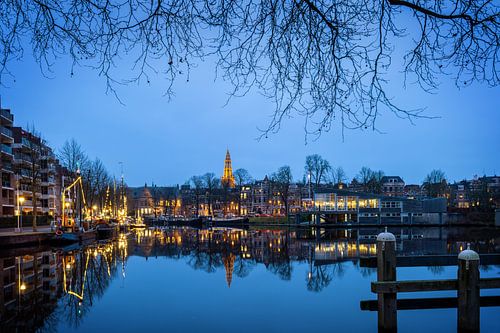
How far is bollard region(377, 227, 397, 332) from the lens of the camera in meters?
11.2

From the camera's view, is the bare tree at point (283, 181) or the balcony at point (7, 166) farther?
the bare tree at point (283, 181)

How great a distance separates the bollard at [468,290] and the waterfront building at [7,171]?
212ft

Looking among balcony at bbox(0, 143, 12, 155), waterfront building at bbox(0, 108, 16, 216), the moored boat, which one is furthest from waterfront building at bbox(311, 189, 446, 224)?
balcony at bbox(0, 143, 12, 155)

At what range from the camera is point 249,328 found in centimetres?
1487

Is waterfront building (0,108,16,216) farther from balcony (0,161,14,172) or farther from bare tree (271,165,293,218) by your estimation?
bare tree (271,165,293,218)

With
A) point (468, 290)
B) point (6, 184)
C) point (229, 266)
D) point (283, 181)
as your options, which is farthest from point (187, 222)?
point (468, 290)

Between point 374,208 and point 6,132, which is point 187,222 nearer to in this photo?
point 374,208

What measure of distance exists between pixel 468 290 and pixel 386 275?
1.85 m

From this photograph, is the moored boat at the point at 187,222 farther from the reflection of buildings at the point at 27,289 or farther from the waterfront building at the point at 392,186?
the reflection of buildings at the point at 27,289

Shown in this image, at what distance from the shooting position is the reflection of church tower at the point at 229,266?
25.3 m

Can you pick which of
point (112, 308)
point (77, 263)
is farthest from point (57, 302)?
point (77, 263)

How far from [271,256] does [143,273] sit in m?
11.4

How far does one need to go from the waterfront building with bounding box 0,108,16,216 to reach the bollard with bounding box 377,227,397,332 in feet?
208

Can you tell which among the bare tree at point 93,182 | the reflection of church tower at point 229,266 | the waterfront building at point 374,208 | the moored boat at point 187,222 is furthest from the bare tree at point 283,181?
the reflection of church tower at point 229,266
